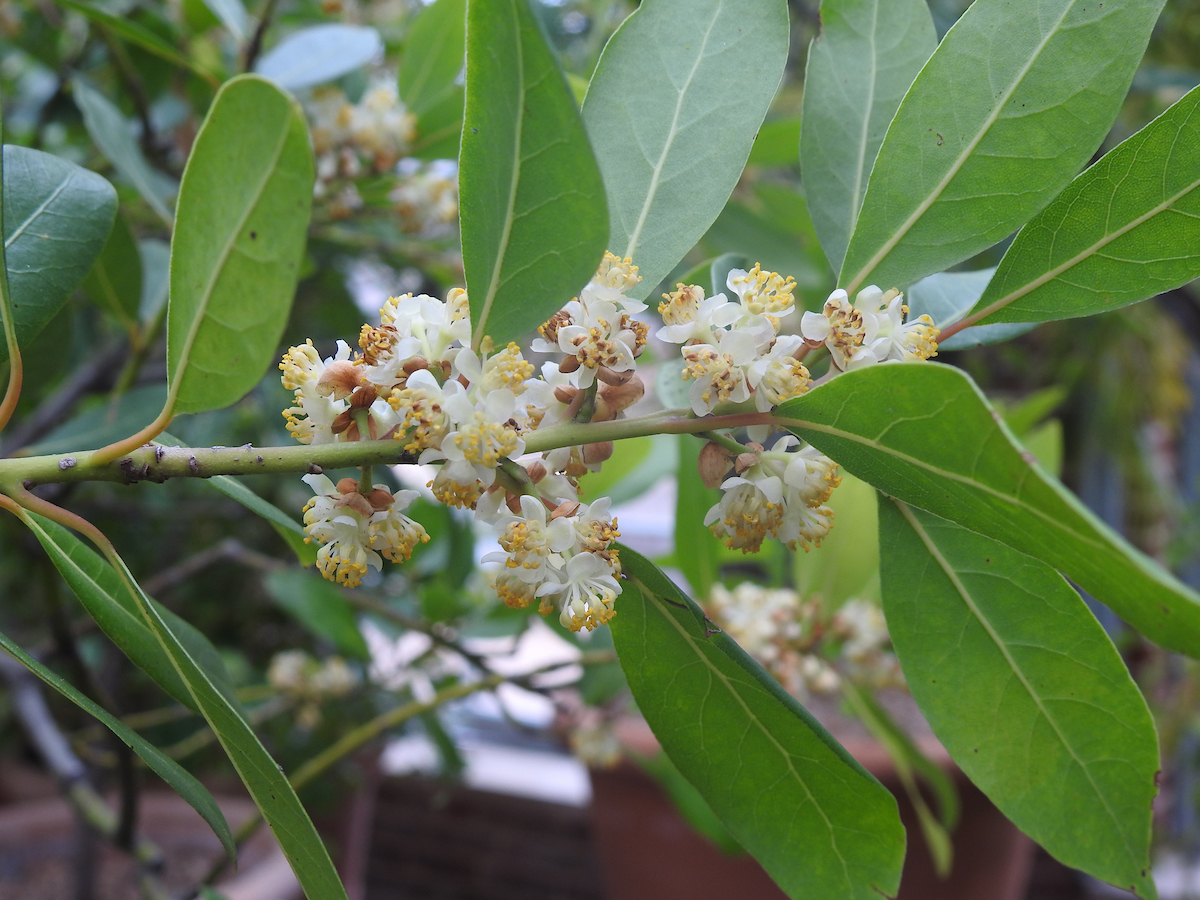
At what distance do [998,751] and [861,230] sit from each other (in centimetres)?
27

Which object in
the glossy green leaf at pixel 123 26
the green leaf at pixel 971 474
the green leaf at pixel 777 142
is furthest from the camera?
the green leaf at pixel 777 142

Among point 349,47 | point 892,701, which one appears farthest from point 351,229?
point 892,701

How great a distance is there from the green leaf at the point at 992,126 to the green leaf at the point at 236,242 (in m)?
0.29

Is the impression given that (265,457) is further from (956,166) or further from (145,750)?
(956,166)

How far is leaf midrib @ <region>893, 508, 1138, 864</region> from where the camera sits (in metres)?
0.43

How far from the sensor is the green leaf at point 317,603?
41.6 inches

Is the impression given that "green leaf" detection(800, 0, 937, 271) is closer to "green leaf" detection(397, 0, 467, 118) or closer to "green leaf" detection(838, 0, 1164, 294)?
"green leaf" detection(838, 0, 1164, 294)

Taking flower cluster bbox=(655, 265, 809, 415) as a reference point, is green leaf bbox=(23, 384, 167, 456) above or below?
below

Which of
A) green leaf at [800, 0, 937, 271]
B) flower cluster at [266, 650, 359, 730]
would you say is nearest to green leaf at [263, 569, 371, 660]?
flower cluster at [266, 650, 359, 730]

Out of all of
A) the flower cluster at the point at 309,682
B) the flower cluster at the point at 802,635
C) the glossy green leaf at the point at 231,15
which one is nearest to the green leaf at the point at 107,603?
the flower cluster at the point at 802,635

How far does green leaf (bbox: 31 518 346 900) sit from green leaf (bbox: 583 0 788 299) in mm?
288

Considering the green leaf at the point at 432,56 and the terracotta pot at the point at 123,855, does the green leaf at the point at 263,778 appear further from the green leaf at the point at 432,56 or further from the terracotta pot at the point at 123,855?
the terracotta pot at the point at 123,855

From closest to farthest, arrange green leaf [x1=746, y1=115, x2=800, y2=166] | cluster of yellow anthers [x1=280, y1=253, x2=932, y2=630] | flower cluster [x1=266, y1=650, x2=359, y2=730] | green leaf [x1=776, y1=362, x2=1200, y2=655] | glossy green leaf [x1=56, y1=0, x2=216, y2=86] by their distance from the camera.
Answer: green leaf [x1=776, y1=362, x2=1200, y2=655], cluster of yellow anthers [x1=280, y1=253, x2=932, y2=630], glossy green leaf [x1=56, y1=0, x2=216, y2=86], green leaf [x1=746, y1=115, x2=800, y2=166], flower cluster [x1=266, y1=650, x2=359, y2=730]

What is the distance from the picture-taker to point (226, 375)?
0.38m
